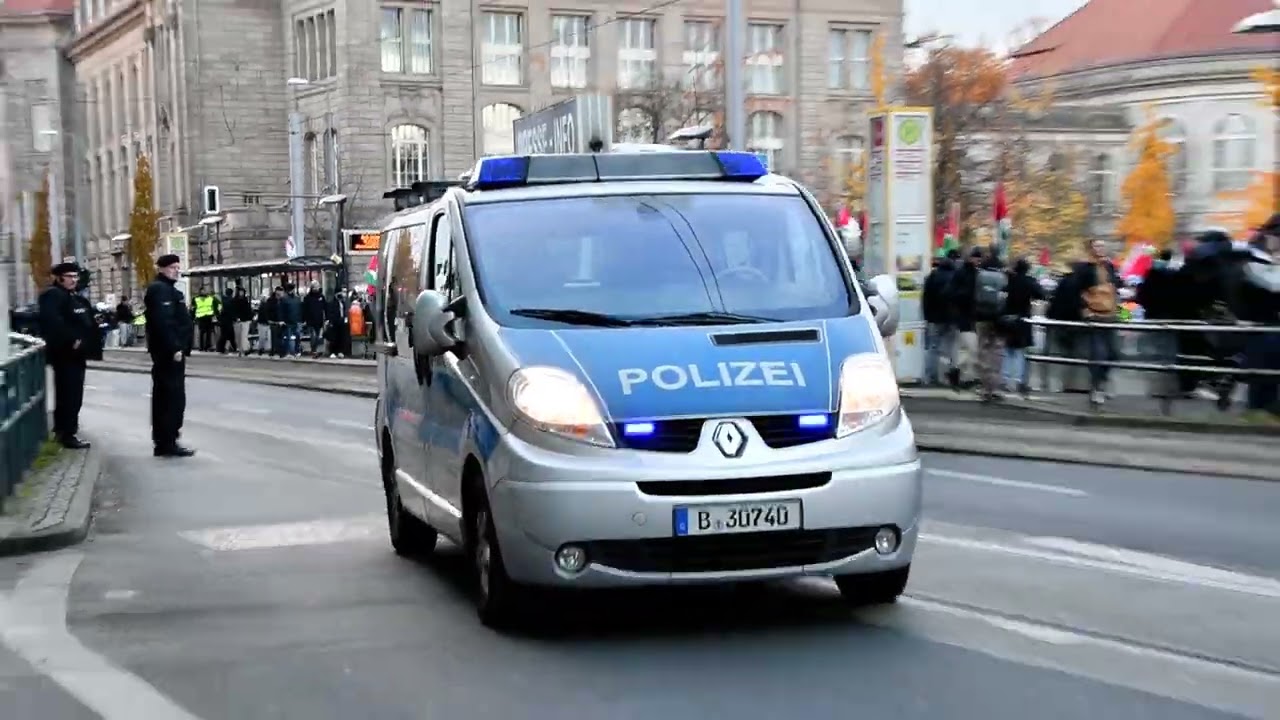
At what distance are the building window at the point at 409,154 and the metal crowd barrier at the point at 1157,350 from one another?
53.2 meters

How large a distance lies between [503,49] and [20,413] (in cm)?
6065

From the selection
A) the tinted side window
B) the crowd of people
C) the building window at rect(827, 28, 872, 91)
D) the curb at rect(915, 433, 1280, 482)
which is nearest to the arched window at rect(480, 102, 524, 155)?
the building window at rect(827, 28, 872, 91)

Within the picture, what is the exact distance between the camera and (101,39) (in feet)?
339

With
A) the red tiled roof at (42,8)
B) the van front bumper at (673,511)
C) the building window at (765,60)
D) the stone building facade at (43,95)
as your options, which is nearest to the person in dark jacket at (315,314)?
the building window at (765,60)

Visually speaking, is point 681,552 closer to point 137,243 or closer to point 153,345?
point 153,345

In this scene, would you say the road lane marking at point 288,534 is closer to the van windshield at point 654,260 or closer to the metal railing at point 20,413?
the metal railing at point 20,413

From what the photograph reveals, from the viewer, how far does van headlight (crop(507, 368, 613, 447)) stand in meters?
7.72

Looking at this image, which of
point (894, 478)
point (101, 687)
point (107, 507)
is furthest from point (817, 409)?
point (107, 507)

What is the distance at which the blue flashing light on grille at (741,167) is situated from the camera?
9320 millimetres

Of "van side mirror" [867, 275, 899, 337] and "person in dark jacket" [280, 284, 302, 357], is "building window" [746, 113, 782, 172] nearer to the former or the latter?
"person in dark jacket" [280, 284, 302, 357]

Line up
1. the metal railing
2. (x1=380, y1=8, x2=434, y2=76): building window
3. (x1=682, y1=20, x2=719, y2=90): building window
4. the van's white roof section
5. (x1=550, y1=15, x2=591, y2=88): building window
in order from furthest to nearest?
(x1=682, y1=20, x2=719, y2=90): building window → (x1=550, y1=15, x2=591, y2=88): building window → (x1=380, y1=8, x2=434, y2=76): building window → the metal railing → the van's white roof section

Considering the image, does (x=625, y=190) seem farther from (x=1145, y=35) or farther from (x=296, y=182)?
(x=1145, y=35)

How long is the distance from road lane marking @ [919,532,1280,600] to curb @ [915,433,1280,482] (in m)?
5.17

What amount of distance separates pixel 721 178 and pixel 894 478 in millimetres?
2019
